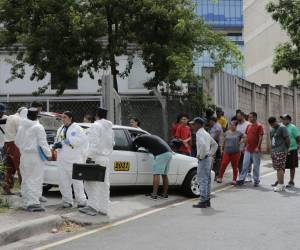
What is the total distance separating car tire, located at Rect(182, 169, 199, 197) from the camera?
1301cm

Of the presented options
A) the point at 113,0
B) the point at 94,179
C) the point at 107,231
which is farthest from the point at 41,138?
the point at 113,0

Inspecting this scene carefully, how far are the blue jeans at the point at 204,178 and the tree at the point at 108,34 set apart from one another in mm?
7245

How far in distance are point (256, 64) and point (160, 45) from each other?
4866 cm

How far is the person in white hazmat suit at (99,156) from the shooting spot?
33.3 feet

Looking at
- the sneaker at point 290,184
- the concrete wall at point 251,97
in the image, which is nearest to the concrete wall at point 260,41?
the concrete wall at point 251,97

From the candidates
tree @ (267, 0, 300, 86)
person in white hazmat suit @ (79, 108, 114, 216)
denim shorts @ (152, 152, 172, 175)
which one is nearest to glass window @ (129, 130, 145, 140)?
denim shorts @ (152, 152, 172, 175)

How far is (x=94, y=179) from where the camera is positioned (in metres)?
9.98

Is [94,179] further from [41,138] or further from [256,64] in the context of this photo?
[256,64]

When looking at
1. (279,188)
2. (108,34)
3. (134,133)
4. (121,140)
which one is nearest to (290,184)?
(279,188)

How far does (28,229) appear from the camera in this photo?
28.5 feet

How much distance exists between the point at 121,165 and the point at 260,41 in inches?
2227

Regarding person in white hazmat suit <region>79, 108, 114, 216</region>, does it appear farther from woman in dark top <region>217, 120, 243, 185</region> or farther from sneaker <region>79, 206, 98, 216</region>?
woman in dark top <region>217, 120, 243, 185</region>

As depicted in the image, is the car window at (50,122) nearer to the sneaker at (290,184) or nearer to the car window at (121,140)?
the car window at (121,140)

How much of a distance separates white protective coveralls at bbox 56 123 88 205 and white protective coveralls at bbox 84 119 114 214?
43 centimetres
